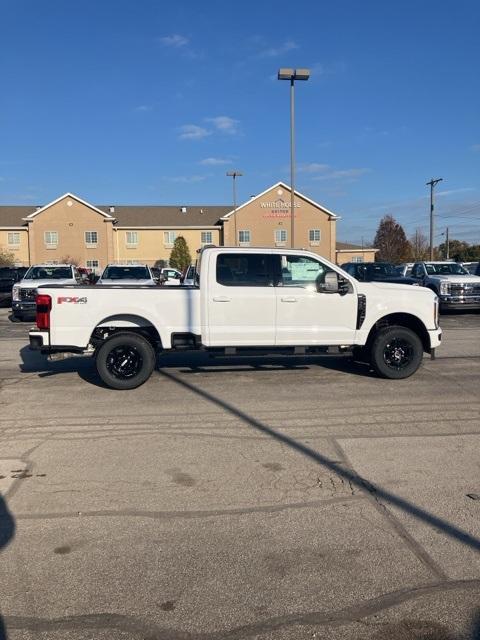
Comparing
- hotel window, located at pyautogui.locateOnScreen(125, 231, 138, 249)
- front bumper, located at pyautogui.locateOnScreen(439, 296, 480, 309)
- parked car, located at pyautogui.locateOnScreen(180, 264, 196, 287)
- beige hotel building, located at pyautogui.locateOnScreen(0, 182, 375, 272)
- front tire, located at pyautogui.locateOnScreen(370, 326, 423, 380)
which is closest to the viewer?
front tire, located at pyautogui.locateOnScreen(370, 326, 423, 380)

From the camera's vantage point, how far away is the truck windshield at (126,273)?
19.3 m

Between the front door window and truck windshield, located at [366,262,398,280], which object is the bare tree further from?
the front door window

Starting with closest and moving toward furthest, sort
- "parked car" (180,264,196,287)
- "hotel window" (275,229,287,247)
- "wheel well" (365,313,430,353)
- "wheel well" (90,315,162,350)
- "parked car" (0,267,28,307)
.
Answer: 1. "wheel well" (90,315,162,350)
2. "wheel well" (365,313,430,353)
3. "parked car" (180,264,196,287)
4. "parked car" (0,267,28,307)
5. "hotel window" (275,229,287,247)

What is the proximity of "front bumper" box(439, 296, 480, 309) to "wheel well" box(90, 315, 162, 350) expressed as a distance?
13.9 metres

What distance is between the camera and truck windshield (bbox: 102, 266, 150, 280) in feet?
63.3

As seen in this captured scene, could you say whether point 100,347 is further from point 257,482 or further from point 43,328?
point 257,482

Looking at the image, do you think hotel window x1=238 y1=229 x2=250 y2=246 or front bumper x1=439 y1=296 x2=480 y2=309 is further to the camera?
Result: hotel window x1=238 y1=229 x2=250 y2=246

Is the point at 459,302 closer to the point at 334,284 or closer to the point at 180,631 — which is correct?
the point at 334,284

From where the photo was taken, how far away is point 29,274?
795 inches

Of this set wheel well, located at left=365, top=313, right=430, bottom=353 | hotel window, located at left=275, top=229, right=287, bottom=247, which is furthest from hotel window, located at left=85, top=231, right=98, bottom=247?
wheel well, located at left=365, top=313, right=430, bottom=353

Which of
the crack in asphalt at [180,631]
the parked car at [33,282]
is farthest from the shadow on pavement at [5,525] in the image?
the parked car at [33,282]

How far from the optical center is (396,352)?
341 inches

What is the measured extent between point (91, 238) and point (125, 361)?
56749 mm

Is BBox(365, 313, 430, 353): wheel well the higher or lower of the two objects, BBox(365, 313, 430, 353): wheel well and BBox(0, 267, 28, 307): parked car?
the lower
